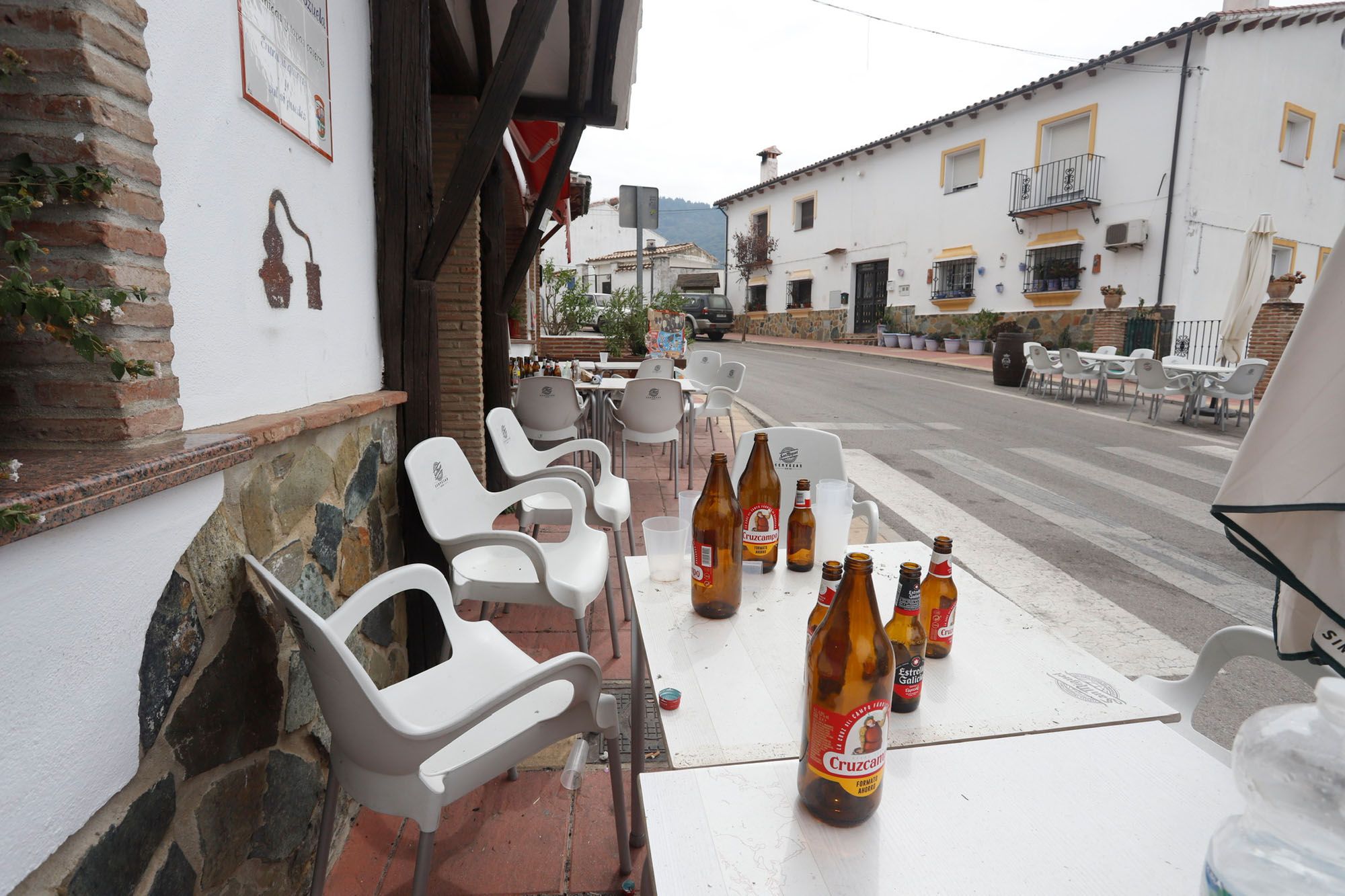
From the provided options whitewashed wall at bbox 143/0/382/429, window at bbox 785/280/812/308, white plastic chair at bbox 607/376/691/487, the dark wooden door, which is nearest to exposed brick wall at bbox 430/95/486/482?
white plastic chair at bbox 607/376/691/487

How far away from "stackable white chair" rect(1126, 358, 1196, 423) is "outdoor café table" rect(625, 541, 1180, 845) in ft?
25.1

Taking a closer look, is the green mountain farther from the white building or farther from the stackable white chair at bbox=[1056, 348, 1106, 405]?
the stackable white chair at bbox=[1056, 348, 1106, 405]

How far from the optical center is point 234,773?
1.33 m

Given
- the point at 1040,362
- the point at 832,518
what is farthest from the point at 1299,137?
the point at 832,518

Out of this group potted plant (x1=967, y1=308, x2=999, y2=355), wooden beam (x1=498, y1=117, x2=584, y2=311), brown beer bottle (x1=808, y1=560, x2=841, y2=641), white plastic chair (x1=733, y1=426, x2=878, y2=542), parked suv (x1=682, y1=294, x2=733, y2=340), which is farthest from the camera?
parked suv (x1=682, y1=294, x2=733, y2=340)

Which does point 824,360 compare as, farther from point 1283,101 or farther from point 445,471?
point 445,471

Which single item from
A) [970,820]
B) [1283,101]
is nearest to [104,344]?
[970,820]

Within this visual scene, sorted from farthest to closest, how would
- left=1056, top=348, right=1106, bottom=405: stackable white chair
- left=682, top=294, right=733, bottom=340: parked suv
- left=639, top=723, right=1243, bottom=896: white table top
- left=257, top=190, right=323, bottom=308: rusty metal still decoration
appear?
left=682, top=294, right=733, bottom=340: parked suv
left=1056, top=348, right=1106, bottom=405: stackable white chair
left=257, top=190, right=323, bottom=308: rusty metal still decoration
left=639, top=723, right=1243, bottom=896: white table top

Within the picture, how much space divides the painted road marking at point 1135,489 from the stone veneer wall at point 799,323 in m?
15.4

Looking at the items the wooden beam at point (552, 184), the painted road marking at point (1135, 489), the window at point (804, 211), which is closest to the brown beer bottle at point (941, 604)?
the wooden beam at point (552, 184)

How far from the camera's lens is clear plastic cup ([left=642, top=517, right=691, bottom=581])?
1632 mm

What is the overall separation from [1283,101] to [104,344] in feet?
58.4

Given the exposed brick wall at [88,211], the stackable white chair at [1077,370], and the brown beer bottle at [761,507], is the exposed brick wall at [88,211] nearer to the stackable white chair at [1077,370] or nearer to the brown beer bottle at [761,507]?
the brown beer bottle at [761,507]

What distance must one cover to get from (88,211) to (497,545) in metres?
1.50
